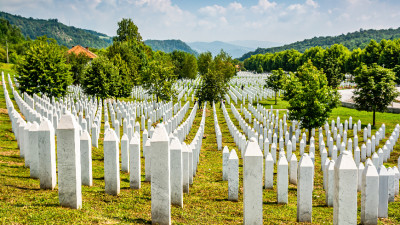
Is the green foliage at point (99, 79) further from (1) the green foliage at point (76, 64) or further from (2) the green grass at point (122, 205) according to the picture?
(1) the green foliage at point (76, 64)

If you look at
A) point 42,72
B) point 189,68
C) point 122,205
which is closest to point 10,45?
point 189,68

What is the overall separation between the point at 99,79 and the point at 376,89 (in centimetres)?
2363

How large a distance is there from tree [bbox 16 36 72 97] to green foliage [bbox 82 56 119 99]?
10.6 ft

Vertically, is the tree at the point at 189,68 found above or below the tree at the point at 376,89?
above

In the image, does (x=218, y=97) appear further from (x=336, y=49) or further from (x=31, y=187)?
(x=336, y=49)

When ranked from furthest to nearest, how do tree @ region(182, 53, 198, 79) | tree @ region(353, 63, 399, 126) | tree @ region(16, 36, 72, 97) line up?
tree @ region(182, 53, 198, 79) < tree @ region(353, 63, 399, 126) < tree @ region(16, 36, 72, 97)

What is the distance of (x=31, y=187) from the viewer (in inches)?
226

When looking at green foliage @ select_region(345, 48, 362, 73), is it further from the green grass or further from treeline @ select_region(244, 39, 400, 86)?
the green grass

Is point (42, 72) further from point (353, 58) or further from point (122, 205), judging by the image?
point (353, 58)

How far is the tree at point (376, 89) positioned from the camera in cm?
2584

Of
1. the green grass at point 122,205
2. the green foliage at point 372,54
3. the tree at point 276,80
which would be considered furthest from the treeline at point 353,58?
the green grass at point 122,205

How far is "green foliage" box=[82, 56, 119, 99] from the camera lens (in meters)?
29.5

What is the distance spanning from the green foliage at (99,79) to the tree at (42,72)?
127 inches

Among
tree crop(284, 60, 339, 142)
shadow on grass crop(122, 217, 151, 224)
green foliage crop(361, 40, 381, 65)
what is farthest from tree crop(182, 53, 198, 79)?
shadow on grass crop(122, 217, 151, 224)
